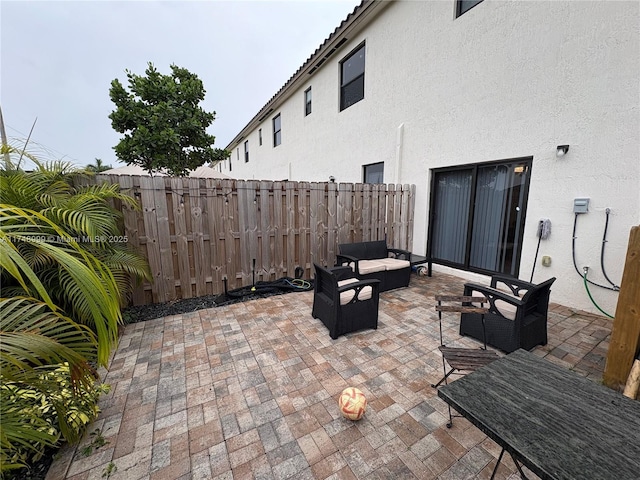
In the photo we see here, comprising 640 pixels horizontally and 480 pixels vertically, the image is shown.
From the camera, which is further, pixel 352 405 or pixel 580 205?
pixel 580 205

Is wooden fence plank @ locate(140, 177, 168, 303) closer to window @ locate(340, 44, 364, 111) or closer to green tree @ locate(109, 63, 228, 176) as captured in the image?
green tree @ locate(109, 63, 228, 176)

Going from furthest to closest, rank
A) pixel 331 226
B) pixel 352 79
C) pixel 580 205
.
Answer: pixel 352 79
pixel 331 226
pixel 580 205

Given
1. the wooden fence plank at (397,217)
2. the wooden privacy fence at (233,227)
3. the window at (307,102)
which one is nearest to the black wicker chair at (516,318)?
the wooden privacy fence at (233,227)

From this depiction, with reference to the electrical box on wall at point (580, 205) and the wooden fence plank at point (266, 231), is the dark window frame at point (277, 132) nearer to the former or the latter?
the wooden fence plank at point (266, 231)

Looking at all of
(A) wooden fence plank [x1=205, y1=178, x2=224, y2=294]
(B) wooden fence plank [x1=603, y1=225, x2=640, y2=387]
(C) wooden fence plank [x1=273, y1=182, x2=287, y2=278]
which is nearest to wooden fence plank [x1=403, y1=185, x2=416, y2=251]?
(C) wooden fence plank [x1=273, y1=182, x2=287, y2=278]

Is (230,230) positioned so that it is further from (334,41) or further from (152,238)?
(334,41)

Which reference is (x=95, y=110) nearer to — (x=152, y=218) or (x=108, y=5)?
(x=108, y=5)

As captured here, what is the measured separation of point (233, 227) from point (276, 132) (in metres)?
9.45

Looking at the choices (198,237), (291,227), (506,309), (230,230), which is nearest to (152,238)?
(198,237)

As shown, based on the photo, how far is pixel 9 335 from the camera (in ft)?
3.05

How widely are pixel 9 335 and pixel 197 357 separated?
1907 mm

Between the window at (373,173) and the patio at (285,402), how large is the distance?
14.6 ft

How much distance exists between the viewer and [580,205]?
3492 mm

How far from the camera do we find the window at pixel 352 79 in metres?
7.06
